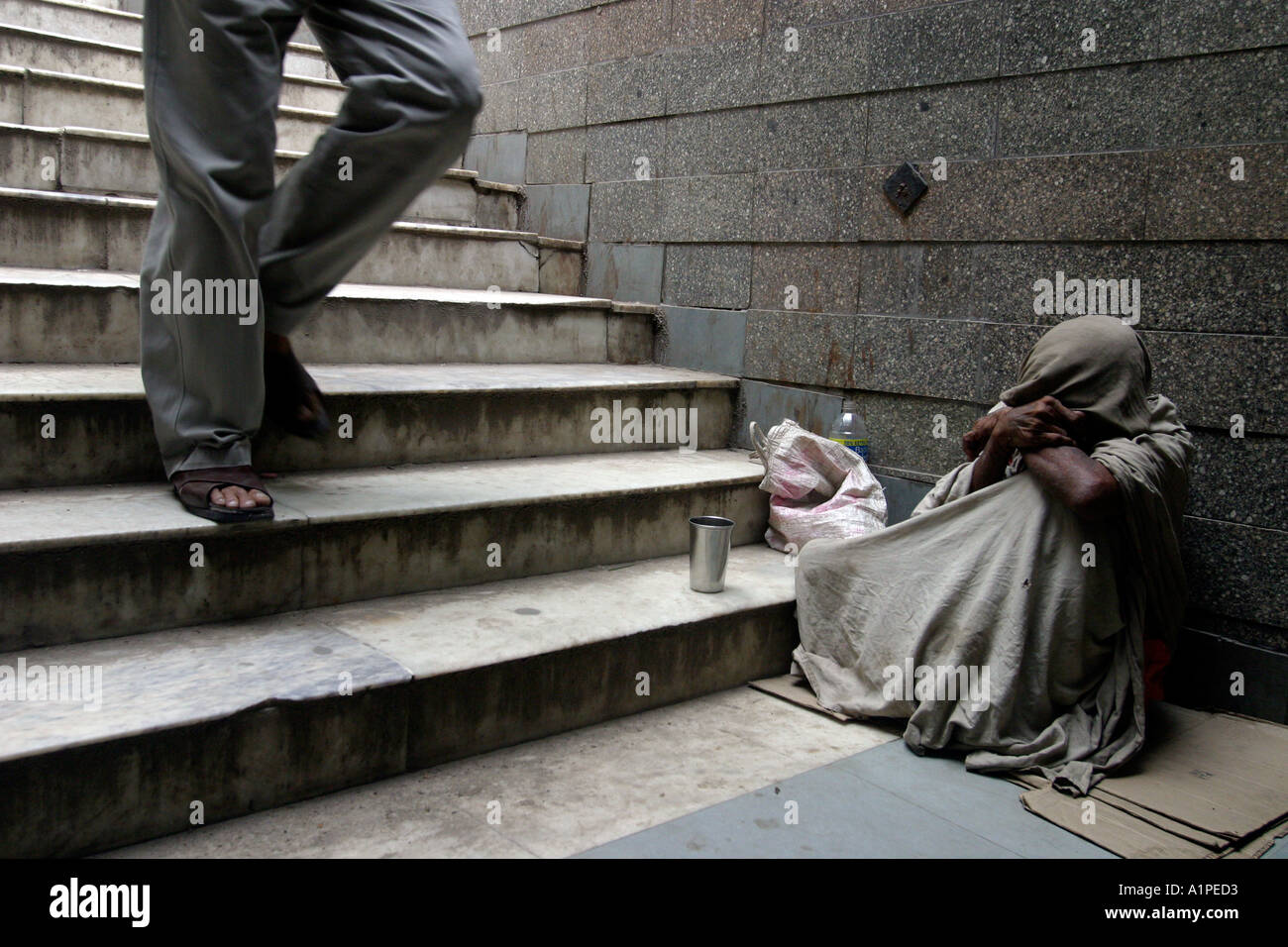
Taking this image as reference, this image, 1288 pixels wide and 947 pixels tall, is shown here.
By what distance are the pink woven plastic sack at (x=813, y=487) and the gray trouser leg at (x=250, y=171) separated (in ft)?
5.08

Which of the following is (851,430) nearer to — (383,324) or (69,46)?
(383,324)

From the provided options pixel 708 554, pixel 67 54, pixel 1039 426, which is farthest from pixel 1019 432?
pixel 67 54

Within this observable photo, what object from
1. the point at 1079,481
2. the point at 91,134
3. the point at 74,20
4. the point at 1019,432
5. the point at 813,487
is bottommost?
the point at 813,487

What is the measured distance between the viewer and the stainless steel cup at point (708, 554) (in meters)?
3.01

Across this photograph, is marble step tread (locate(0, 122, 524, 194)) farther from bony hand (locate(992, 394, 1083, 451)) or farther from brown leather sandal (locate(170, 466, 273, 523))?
bony hand (locate(992, 394, 1083, 451))

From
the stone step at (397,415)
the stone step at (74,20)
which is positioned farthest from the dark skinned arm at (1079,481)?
the stone step at (74,20)

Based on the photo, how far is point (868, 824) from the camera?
7.39ft

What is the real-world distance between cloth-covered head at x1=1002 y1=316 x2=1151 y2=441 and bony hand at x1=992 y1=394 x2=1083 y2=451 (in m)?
0.04

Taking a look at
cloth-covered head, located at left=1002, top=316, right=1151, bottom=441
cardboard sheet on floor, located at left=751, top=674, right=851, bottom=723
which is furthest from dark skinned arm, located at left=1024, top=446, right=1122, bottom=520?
cardboard sheet on floor, located at left=751, top=674, right=851, bottom=723

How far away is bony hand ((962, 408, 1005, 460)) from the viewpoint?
2.83 meters

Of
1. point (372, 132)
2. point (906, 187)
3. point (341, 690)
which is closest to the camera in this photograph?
point (341, 690)

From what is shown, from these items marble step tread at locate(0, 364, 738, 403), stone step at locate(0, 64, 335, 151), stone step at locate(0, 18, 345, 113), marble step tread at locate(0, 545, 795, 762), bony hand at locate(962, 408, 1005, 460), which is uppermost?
stone step at locate(0, 18, 345, 113)

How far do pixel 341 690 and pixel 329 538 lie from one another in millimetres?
547

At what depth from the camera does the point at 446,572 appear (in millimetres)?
2836
